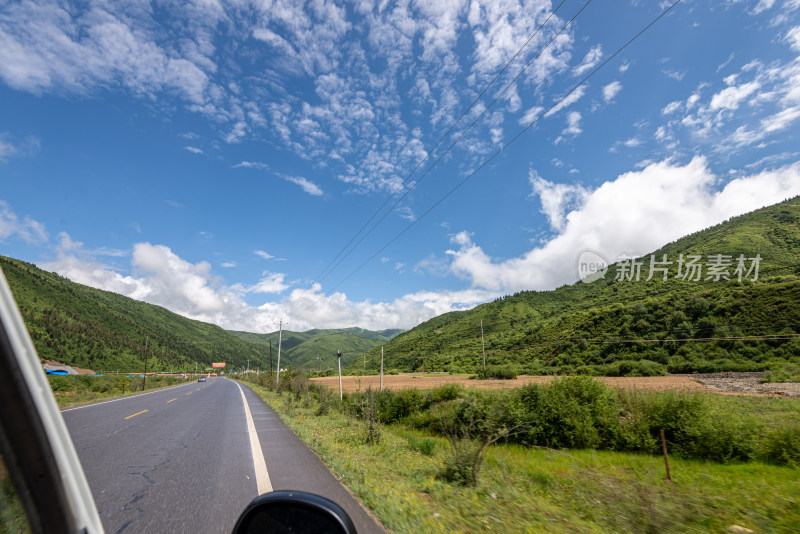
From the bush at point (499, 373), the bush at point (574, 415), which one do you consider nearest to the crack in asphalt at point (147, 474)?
the bush at point (574, 415)

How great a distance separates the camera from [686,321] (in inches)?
1914

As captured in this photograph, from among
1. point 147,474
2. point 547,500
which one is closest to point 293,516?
point 147,474

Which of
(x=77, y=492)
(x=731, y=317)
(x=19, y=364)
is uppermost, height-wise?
(x=731, y=317)

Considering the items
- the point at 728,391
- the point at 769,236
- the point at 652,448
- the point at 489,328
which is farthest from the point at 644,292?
the point at 652,448

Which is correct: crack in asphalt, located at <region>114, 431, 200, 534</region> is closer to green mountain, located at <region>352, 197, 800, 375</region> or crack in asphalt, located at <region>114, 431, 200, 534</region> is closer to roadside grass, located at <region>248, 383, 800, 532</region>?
roadside grass, located at <region>248, 383, 800, 532</region>

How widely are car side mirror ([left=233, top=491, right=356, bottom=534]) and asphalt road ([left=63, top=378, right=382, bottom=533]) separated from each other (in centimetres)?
311

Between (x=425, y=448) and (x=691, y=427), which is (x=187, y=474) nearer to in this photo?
(x=425, y=448)

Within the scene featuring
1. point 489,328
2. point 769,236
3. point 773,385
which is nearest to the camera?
point 773,385

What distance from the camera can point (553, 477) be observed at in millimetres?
9805

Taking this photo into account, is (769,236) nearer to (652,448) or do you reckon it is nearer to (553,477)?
(652,448)

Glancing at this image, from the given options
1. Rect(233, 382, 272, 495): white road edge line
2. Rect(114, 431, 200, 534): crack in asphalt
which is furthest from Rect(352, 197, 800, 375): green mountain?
Rect(114, 431, 200, 534): crack in asphalt

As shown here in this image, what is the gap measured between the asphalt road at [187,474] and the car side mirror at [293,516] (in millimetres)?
3106

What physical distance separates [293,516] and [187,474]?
617 centimetres

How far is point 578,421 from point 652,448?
2.72m
